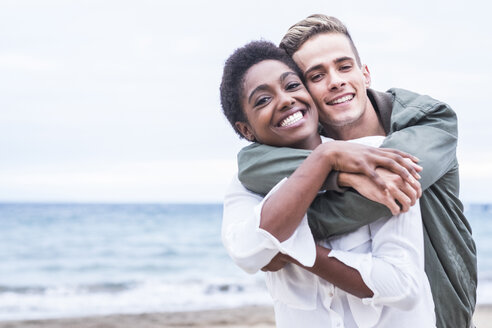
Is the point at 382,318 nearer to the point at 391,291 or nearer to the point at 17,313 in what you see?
the point at 391,291

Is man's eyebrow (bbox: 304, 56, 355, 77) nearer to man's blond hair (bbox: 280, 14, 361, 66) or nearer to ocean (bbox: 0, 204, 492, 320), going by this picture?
man's blond hair (bbox: 280, 14, 361, 66)

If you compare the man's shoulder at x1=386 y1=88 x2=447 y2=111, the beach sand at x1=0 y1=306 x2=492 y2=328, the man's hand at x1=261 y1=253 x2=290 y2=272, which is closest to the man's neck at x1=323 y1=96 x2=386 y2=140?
the man's shoulder at x1=386 y1=88 x2=447 y2=111

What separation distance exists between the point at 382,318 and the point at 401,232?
0.29 m

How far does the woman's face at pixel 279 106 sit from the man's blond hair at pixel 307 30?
0.21m

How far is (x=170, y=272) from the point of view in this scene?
Result: 14578mm

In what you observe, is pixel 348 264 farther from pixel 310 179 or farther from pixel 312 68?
pixel 312 68

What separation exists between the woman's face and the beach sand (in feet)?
19.1

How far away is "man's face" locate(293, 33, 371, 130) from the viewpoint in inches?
90.4

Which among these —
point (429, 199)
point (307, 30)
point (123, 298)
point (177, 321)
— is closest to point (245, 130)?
point (307, 30)

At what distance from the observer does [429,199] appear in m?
2.02

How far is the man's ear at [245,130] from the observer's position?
7.46 ft

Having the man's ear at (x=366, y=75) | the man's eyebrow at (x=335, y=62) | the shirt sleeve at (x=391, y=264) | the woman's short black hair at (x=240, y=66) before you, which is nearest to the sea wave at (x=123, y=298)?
the man's ear at (x=366, y=75)

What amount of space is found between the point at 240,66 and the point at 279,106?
25 cm

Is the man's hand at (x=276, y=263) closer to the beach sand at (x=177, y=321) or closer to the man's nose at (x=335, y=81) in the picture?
the man's nose at (x=335, y=81)
